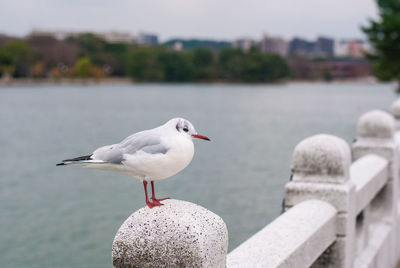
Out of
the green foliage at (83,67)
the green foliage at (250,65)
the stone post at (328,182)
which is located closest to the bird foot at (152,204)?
the stone post at (328,182)

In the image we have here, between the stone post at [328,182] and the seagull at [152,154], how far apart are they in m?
→ 2.06

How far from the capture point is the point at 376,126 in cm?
591

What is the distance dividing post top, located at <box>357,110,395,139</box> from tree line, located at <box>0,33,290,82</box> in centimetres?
12252

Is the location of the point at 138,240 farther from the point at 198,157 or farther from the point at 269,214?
the point at 198,157

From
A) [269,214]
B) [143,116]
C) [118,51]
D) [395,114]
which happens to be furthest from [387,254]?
[118,51]

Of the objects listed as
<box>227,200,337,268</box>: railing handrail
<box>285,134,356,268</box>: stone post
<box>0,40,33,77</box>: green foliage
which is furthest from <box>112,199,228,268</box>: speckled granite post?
<box>0,40,33,77</box>: green foliage

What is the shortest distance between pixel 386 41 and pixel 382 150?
2916 cm

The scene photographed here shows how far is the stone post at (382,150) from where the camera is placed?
231 inches

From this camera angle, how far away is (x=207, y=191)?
20.5m

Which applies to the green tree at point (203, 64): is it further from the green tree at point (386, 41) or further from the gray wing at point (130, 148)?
the gray wing at point (130, 148)

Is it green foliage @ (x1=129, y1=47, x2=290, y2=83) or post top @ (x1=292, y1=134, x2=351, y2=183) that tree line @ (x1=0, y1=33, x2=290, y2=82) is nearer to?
green foliage @ (x1=129, y1=47, x2=290, y2=83)

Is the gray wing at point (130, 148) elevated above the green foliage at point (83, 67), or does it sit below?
above

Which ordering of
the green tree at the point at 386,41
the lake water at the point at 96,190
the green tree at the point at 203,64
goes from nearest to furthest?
1. the lake water at the point at 96,190
2. the green tree at the point at 386,41
3. the green tree at the point at 203,64

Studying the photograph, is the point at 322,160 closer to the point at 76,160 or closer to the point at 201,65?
the point at 76,160
